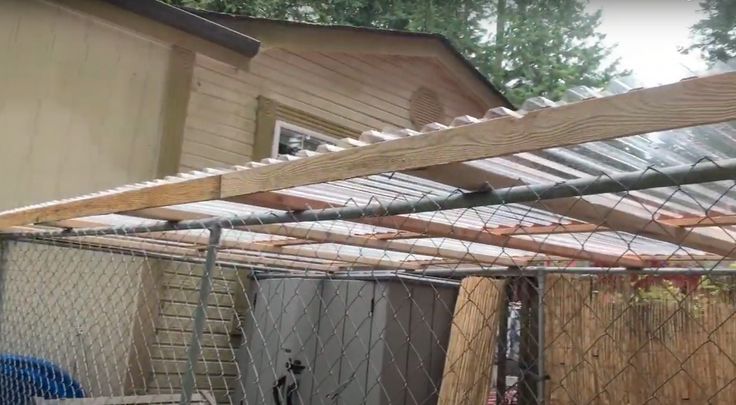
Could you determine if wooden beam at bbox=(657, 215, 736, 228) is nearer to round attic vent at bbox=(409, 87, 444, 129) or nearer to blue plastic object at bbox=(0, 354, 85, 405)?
blue plastic object at bbox=(0, 354, 85, 405)

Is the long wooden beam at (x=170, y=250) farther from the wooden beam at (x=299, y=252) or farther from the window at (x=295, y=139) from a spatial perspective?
the window at (x=295, y=139)

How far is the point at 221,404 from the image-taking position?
256 inches

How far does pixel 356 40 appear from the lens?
7.44m

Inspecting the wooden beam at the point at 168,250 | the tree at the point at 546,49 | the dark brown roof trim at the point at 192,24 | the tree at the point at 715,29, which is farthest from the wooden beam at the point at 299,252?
the tree at the point at 546,49

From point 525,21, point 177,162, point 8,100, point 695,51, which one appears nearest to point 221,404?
point 177,162

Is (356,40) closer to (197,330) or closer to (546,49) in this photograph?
(197,330)

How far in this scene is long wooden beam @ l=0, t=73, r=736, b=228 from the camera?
4.12ft

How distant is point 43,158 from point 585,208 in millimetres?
4488

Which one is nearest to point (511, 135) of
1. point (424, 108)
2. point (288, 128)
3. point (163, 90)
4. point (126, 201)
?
point (126, 201)

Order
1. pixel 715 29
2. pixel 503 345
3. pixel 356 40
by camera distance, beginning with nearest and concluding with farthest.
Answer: pixel 503 345, pixel 356 40, pixel 715 29

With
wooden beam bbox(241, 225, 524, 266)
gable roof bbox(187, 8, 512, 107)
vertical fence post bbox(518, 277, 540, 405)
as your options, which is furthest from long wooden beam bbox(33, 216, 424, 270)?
gable roof bbox(187, 8, 512, 107)

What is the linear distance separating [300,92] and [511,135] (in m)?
5.70

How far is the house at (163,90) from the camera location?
17.5 ft

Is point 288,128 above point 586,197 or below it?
above
